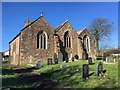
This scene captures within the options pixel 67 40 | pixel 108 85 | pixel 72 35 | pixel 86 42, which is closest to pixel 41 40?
pixel 67 40

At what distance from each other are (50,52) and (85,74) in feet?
64.8

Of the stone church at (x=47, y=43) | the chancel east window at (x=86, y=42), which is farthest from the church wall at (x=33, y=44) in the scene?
the chancel east window at (x=86, y=42)

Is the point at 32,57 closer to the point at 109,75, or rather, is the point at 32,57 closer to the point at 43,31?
the point at 43,31

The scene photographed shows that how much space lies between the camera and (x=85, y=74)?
14516 mm

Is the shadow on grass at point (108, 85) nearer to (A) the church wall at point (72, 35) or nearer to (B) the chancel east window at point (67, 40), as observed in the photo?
(A) the church wall at point (72, 35)

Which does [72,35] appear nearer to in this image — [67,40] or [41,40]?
[67,40]

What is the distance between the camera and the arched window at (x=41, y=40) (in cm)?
3356

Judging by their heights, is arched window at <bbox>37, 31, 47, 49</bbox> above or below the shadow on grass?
above

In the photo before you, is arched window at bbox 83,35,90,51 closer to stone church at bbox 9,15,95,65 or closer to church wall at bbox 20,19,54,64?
stone church at bbox 9,15,95,65

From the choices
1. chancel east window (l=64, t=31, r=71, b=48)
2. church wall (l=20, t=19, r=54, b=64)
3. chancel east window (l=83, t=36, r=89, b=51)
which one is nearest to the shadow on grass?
church wall (l=20, t=19, r=54, b=64)

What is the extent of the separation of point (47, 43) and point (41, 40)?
3.86ft

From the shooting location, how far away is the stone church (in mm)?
31889

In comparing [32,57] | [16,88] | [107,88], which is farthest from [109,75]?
[32,57]

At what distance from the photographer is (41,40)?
33.9 meters
